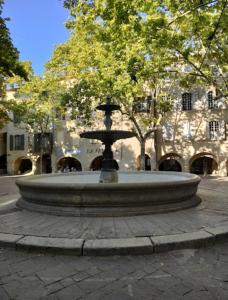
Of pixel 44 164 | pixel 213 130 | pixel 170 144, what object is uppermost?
pixel 213 130

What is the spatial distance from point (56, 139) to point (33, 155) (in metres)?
4.08

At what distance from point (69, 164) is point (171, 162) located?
1276cm

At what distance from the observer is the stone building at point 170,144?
1078 inches

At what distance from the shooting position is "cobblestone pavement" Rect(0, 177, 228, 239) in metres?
5.25

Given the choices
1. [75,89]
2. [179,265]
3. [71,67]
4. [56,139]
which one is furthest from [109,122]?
[56,139]

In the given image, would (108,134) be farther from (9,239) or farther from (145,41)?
(145,41)

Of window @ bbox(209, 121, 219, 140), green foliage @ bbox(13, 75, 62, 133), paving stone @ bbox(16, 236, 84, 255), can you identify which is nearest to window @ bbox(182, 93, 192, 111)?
window @ bbox(209, 121, 219, 140)

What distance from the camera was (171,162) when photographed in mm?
30250

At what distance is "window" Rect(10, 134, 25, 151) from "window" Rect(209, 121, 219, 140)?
2295 cm

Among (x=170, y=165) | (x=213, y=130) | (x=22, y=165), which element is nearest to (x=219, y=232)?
(x=213, y=130)

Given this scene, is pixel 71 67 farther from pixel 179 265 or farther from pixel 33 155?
pixel 179 265

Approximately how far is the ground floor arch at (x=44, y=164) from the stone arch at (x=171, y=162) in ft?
48.7

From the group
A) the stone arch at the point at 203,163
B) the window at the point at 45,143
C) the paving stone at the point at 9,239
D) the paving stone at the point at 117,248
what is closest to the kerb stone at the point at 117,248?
the paving stone at the point at 117,248

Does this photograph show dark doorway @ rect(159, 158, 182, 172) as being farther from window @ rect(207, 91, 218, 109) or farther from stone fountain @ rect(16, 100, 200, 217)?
stone fountain @ rect(16, 100, 200, 217)
